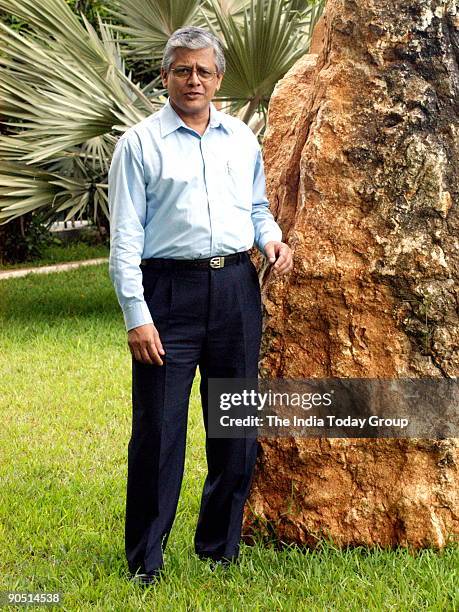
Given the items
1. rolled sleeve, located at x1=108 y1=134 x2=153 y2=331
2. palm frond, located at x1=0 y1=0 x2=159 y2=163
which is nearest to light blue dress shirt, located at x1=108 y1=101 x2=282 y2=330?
rolled sleeve, located at x1=108 y1=134 x2=153 y2=331

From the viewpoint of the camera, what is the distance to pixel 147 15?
27.0 ft

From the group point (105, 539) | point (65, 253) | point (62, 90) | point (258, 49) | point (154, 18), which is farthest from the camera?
point (65, 253)

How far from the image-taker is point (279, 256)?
3516 mm

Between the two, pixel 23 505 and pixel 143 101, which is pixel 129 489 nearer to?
pixel 23 505

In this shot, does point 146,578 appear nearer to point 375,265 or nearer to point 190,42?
point 375,265

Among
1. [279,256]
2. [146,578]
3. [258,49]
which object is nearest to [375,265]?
[279,256]

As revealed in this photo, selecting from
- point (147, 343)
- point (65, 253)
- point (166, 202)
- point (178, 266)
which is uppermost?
point (65, 253)

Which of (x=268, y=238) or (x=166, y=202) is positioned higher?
(x=166, y=202)

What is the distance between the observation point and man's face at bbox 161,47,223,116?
10.6ft

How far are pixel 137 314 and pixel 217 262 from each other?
0.33 m

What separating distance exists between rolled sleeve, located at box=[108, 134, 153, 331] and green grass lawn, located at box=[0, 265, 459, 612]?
999 millimetres

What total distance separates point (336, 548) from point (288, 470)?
35cm

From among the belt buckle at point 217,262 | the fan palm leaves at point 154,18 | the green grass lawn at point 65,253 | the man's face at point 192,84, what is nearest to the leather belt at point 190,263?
the belt buckle at point 217,262

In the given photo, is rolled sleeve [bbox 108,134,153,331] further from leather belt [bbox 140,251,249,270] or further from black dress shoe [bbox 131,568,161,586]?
black dress shoe [bbox 131,568,161,586]
